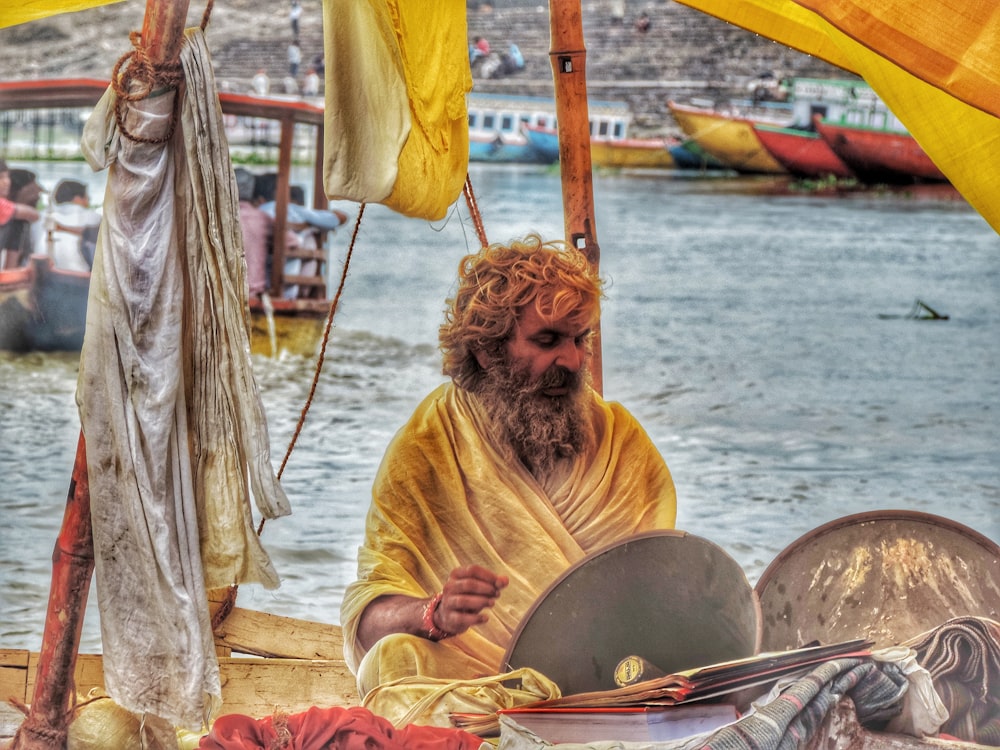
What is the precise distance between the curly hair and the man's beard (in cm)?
6

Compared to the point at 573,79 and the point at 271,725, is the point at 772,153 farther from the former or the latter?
the point at 271,725

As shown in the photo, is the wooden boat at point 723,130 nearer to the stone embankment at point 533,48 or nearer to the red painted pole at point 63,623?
the stone embankment at point 533,48

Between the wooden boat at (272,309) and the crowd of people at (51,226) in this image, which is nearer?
the wooden boat at (272,309)

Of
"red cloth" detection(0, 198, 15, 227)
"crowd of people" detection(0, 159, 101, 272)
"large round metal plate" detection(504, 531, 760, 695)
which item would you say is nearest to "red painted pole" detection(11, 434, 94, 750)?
"large round metal plate" detection(504, 531, 760, 695)

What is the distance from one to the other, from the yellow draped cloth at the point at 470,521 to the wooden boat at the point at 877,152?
9.28m

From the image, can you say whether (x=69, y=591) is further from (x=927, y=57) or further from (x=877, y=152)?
(x=877, y=152)

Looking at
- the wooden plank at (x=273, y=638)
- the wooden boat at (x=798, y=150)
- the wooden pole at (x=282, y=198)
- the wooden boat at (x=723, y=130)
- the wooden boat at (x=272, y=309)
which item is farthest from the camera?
the wooden boat at (x=723, y=130)

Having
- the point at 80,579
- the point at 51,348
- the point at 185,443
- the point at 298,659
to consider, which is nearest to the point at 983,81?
the point at 185,443

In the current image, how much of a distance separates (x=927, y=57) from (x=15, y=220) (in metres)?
13.9

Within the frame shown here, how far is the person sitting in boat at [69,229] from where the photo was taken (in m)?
14.5

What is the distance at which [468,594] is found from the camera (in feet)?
8.80

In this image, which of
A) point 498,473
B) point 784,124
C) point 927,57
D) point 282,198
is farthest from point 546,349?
point 784,124

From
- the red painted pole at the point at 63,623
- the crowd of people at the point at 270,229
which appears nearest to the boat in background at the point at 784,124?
the crowd of people at the point at 270,229

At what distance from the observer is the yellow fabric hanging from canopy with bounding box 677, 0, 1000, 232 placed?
2.32 meters
